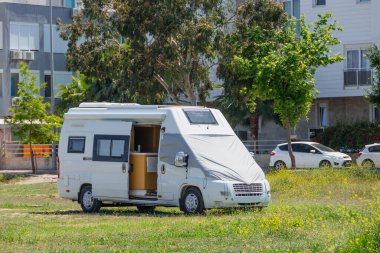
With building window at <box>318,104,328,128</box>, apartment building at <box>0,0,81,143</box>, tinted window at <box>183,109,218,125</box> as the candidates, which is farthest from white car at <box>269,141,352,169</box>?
apartment building at <box>0,0,81,143</box>

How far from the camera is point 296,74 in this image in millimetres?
43156

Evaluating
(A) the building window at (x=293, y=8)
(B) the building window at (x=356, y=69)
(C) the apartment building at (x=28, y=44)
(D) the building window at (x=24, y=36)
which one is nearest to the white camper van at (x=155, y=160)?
(B) the building window at (x=356, y=69)

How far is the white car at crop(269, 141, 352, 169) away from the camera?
50.1 m

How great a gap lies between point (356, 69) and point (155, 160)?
30385 mm

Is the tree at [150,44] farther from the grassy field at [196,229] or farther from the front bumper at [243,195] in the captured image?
the front bumper at [243,195]

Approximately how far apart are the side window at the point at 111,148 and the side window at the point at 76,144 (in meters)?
0.54

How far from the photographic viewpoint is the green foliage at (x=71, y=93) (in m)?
66.2

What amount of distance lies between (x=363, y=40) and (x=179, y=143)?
30884 millimetres

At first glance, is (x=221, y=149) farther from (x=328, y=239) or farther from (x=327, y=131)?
(x=327, y=131)

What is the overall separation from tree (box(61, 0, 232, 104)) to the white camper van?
1675cm

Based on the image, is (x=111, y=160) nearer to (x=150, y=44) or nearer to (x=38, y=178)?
(x=150, y=44)

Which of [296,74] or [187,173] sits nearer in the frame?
[187,173]

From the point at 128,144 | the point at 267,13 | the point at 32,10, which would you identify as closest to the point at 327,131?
the point at 267,13

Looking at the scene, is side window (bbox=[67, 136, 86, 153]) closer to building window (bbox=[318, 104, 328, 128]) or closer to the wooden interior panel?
the wooden interior panel
